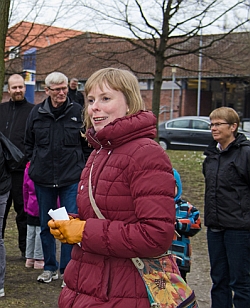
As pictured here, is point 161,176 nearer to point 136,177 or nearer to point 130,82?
point 136,177

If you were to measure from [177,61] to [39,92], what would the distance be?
15.8 metres

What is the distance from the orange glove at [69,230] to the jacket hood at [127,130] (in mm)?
388

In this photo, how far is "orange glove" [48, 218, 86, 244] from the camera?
96.7 inches

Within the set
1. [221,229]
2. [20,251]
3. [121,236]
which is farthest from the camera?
[20,251]

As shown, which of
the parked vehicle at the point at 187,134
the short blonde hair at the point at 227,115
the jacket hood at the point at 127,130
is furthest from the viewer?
the parked vehicle at the point at 187,134

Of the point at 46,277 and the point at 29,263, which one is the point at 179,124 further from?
the point at 46,277

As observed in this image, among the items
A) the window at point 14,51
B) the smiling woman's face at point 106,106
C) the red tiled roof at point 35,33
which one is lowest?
the smiling woman's face at point 106,106

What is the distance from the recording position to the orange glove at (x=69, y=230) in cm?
246

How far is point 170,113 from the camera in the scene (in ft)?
142

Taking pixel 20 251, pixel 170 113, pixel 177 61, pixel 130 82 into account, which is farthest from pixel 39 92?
pixel 130 82

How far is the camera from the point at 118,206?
247 centimetres

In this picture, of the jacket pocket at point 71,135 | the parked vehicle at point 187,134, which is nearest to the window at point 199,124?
the parked vehicle at point 187,134

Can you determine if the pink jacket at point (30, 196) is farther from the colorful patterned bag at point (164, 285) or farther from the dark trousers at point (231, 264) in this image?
the colorful patterned bag at point (164, 285)

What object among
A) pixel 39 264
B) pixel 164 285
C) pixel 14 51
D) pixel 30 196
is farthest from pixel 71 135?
pixel 14 51
